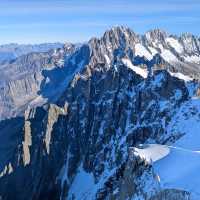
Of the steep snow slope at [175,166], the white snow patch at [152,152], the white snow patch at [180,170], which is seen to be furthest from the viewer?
the white snow patch at [152,152]

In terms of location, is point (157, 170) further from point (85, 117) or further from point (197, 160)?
point (85, 117)

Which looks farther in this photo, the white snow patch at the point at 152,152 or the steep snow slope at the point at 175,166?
the white snow patch at the point at 152,152

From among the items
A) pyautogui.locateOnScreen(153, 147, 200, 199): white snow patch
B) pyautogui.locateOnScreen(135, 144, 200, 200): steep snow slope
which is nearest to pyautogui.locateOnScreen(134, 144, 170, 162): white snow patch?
pyautogui.locateOnScreen(135, 144, 200, 200): steep snow slope

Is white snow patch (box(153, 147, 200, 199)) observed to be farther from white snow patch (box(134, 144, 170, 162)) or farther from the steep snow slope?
white snow patch (box(134, 144, 170, 162))

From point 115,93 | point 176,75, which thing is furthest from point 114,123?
point 176,75

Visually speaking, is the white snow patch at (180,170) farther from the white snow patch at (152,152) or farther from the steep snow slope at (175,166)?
the white snow patch at (152,152)

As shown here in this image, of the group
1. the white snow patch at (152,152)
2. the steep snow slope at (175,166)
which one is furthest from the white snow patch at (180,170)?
the white snow patch at (152,152)

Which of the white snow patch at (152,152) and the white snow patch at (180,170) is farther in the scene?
the white snow patch at (152,152)

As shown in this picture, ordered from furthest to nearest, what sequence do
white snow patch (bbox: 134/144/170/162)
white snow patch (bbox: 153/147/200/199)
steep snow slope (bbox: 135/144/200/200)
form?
1. white snow patch (bbox: 134/144/170/162)
2. steep snow slope (bbox: 135/144/200/200)
3. white snow patch (bbox: 153/147/200/199)

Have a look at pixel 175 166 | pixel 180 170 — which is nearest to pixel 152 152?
pixel 175 166

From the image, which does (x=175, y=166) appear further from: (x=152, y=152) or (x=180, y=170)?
(x=152, y=152)

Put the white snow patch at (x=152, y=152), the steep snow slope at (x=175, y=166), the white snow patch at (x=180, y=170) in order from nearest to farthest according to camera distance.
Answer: the white snow patch at (x=180, y=170)
the steep snow slope at (x=175, y=166)
the white snow patch at (x=152, y=152)

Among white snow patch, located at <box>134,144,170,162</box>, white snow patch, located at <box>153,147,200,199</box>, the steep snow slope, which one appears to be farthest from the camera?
white snow patch, located at <box>134,144,170,162</box>
